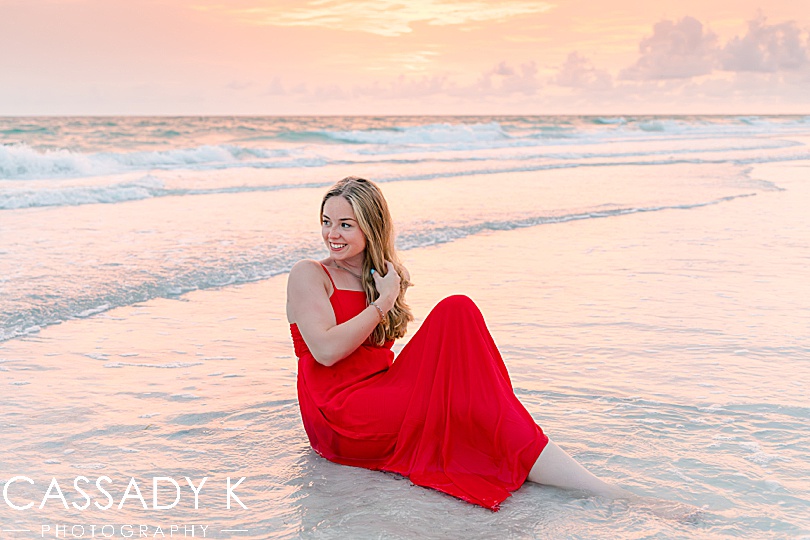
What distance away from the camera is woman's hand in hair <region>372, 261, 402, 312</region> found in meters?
3.71

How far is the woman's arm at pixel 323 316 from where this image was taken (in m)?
3.62

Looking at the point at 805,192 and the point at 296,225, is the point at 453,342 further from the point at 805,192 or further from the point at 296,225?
the point at 805,192

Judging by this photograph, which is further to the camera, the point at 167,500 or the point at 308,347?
the point at 308,347

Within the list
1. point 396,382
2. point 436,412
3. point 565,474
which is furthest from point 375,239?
point 565,474

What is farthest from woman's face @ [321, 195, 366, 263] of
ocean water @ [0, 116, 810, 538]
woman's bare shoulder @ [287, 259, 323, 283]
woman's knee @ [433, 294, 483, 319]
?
ocean water @ [0, 116, 810, 538]

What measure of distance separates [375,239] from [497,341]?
7.40 feet

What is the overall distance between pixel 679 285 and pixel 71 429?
5654mm

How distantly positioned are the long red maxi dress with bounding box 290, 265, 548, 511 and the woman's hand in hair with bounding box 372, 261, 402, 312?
0.51ft

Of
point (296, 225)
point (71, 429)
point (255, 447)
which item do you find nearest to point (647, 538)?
point (255, 447)

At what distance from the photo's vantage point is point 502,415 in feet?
11.1

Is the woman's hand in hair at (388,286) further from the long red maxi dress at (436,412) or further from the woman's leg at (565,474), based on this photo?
the woman's leg at (565,474)

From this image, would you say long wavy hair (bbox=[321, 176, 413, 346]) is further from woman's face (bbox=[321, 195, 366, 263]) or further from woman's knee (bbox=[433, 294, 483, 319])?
woman's knee (bbox=[433, 294, 483, 319])

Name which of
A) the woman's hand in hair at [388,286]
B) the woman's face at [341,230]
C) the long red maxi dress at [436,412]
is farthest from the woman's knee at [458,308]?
the woman's face at [341,230]

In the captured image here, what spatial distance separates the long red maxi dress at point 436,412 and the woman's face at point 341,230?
207mm
